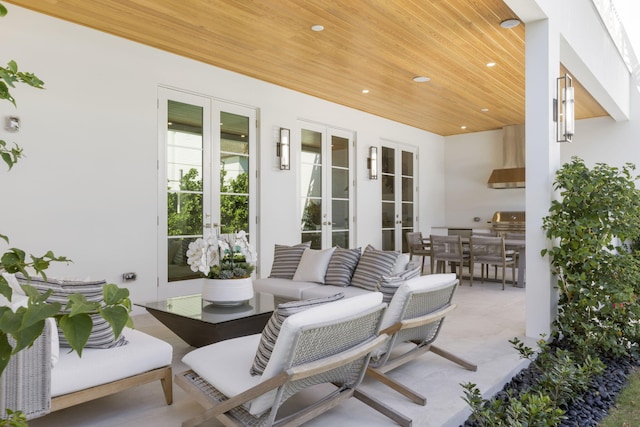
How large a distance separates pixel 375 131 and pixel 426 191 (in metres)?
2.36

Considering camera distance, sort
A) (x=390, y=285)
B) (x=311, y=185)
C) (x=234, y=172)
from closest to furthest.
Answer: (x=390, y=285)
(x=234, y=172)
(x=311, y=185)

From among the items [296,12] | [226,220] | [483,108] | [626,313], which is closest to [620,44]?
[483,108]

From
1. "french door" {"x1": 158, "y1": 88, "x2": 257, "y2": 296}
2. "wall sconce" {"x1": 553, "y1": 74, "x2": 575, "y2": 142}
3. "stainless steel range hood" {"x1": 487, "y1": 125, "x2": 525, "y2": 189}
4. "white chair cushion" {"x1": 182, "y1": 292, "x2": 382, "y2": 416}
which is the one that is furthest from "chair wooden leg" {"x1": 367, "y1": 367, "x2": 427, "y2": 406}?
"stainless steel range hood" {"x1": 487, "y1": 125, "x2": 525, "y2": 189}

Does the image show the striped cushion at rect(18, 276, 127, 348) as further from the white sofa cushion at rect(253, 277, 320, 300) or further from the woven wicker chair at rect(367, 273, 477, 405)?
the white sofa cushion at rect(253, 277, 320, 300)

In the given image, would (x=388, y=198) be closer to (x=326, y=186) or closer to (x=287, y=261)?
(x=326, y=186)

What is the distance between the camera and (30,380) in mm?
2072

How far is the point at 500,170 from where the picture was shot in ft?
31.2

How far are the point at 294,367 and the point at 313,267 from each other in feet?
9.33

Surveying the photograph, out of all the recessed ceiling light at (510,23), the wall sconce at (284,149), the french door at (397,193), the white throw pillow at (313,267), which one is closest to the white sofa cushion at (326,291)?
the white throw pillow at (313,267)

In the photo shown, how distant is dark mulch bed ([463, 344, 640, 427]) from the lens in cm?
256

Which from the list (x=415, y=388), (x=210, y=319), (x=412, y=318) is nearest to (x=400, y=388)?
(x=415, y=388)

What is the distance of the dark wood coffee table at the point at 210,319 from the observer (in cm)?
325

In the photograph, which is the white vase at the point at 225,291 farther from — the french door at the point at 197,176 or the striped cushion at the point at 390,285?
the french door at the point at 197,176

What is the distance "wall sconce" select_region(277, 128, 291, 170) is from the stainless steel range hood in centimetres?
515
